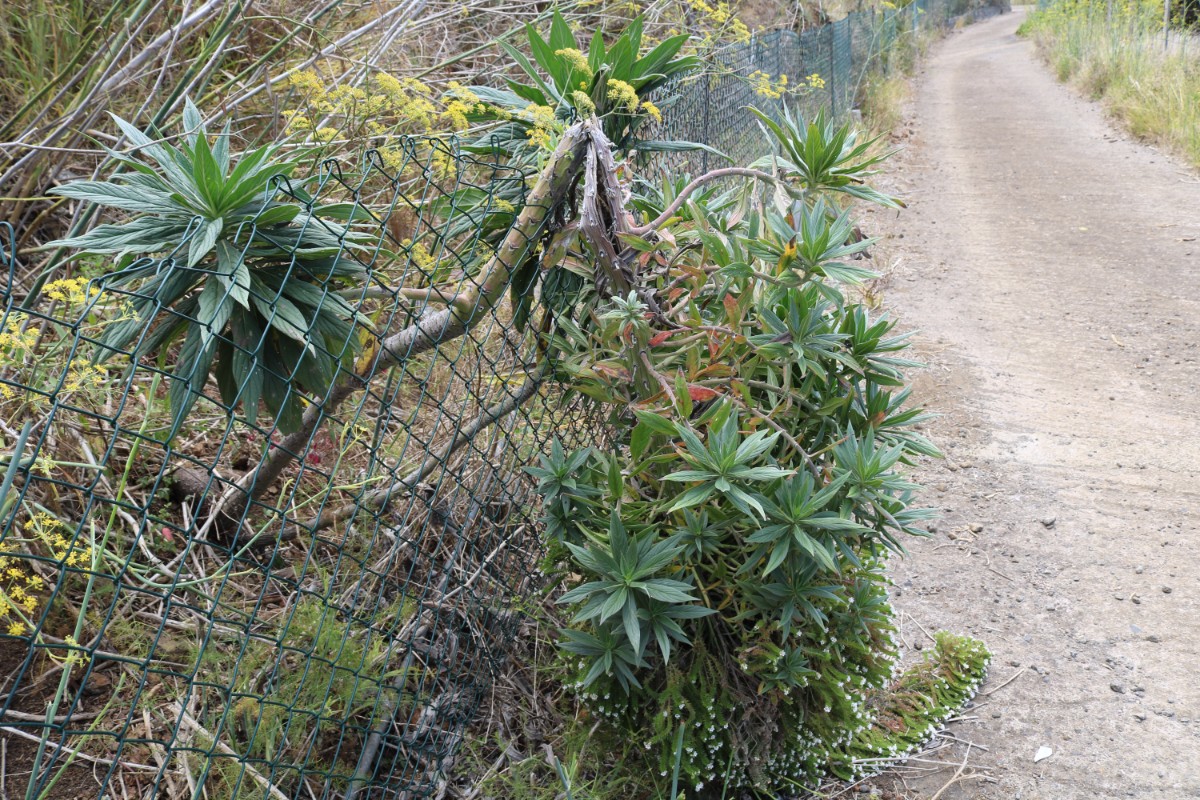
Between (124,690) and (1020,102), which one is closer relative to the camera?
(124,690)

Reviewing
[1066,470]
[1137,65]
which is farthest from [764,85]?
[1137,65]

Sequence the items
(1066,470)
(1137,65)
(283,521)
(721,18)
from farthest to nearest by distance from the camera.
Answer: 1. (1137,65)
2. (721,18)
3. (1066,470)
4. (283,521)

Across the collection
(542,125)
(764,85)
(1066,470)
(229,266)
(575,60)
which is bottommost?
(1066,470)

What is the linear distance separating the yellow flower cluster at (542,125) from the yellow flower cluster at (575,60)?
206 mm

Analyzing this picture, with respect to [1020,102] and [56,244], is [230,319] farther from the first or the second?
[1020,102]

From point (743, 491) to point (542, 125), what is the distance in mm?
1135

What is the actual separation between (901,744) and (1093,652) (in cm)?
86

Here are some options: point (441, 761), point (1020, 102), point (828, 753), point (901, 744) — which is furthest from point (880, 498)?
point (1020, 102)

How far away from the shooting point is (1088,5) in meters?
15.4

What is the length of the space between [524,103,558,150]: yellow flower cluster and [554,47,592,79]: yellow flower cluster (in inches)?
8.1

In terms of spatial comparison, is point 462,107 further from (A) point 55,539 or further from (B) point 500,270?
(A) point 55,539

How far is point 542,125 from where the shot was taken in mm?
2320

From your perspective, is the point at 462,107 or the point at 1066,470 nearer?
the point at 462,107

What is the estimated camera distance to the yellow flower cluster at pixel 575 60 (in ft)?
7.99
